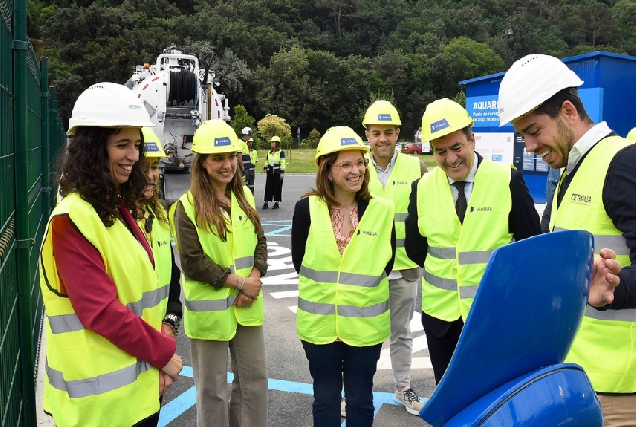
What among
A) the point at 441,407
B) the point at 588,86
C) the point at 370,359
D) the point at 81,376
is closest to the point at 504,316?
the point at 441,407

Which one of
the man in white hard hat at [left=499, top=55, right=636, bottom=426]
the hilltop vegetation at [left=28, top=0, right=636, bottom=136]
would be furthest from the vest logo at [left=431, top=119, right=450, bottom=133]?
the hilltop vegetation at [left=28, top=0, right=636, bottom=136]

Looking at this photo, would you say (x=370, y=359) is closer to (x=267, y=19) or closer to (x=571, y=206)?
(x=571, y=206)

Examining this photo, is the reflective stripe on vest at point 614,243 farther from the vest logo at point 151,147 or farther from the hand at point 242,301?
the vest logo at point 151,147

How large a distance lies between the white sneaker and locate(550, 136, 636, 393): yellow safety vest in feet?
7.46

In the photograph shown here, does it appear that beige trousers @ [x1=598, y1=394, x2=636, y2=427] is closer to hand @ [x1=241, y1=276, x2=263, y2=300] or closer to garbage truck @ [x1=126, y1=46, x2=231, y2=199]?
→ hand @ [x1=241, y1=276, x2=263, y2=300]

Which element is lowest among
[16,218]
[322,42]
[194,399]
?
[194,399]

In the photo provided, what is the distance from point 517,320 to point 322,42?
109401 mm

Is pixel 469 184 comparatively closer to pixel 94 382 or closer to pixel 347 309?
pixel 347 309

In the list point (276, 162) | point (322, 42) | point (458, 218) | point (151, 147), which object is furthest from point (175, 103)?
point (322, 42)

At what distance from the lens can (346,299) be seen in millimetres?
3295

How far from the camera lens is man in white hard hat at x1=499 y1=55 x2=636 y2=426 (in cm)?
195

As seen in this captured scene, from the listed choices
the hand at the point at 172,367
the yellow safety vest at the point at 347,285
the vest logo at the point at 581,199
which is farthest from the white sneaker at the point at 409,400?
the vest logo at the point at 581,199

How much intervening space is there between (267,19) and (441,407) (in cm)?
10687

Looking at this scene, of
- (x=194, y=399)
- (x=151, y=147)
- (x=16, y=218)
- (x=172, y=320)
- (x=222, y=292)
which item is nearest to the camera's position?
(x=16, y=218)
